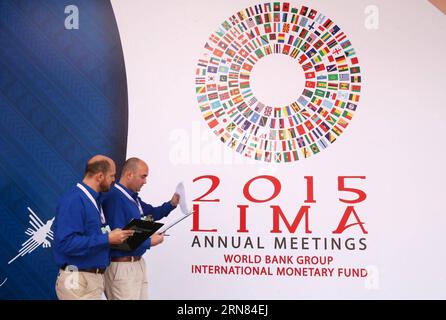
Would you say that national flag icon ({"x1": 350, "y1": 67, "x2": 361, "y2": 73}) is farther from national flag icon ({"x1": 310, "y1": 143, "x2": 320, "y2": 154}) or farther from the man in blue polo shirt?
the man in blue polo shirt

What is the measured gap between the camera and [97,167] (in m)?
3.37

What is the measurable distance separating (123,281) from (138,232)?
0.31 metres

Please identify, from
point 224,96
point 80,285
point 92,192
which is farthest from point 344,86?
point 80,285

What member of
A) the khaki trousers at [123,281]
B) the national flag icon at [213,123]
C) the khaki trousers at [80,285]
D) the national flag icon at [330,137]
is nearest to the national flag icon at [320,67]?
the national flag icon at [330,137]

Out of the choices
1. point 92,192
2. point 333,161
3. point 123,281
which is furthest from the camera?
point 333,161

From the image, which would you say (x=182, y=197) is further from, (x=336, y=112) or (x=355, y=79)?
(x=355, y=79)

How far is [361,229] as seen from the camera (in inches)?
133

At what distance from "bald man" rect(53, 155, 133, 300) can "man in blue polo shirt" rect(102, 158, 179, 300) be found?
4.9 inches

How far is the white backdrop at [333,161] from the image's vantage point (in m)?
3.37

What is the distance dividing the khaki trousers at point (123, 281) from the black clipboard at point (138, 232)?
110 mm

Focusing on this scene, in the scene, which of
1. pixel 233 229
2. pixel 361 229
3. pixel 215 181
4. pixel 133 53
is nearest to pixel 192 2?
pixel 133 53

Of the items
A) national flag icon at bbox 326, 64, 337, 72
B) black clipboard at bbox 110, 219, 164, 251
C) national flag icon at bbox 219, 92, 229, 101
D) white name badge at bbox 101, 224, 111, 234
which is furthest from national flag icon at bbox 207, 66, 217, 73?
white name badge at bbox 101, 224, 111, 234

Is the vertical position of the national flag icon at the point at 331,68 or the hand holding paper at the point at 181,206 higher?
the national flag icon at the point at 331,68

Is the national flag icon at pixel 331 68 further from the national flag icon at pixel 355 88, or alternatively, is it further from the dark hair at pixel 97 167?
the dark hair at pixel 97 167
